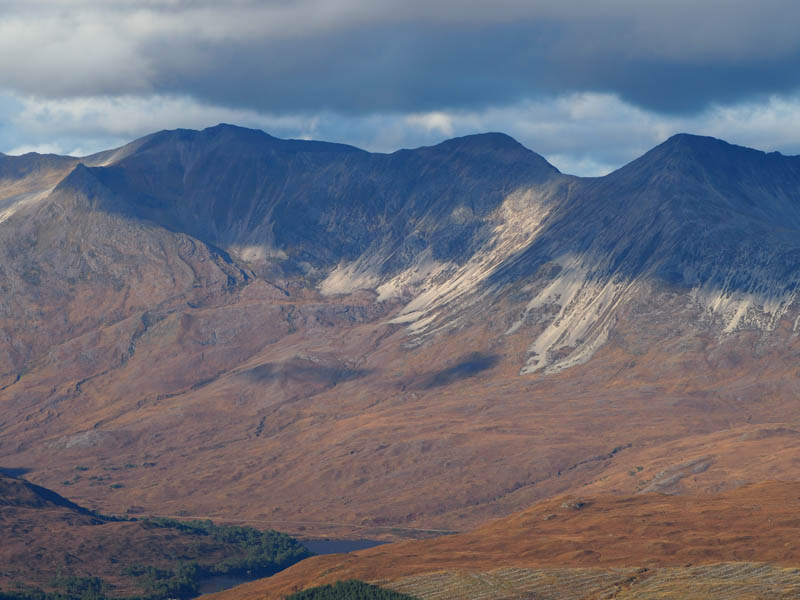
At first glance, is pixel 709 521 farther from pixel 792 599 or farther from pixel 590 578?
pixel 792 599

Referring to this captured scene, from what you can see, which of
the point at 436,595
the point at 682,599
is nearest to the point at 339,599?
the point at 436,595

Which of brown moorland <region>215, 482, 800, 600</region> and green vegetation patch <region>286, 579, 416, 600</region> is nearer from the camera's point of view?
green vegetation patch <region>286, 579, 416, 600</region>

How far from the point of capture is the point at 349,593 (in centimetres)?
16738

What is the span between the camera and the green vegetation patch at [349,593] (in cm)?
16400

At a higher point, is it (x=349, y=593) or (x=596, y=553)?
(x=349, y=593)

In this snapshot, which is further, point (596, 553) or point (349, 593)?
point (596, 553)

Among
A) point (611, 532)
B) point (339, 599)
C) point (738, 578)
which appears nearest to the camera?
point (738, 578)

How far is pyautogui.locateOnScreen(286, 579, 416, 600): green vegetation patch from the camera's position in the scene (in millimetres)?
164000

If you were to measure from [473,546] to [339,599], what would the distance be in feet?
115

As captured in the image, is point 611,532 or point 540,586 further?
point 611,532

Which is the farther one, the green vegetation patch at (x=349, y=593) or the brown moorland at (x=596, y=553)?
the brown moorland at (x=596, y=553)

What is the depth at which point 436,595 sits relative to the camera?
6368 inches

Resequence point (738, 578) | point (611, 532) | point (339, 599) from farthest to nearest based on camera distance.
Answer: point (611, 532) < point (339, 599) < point (738, 578)

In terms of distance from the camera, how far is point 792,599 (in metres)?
141
